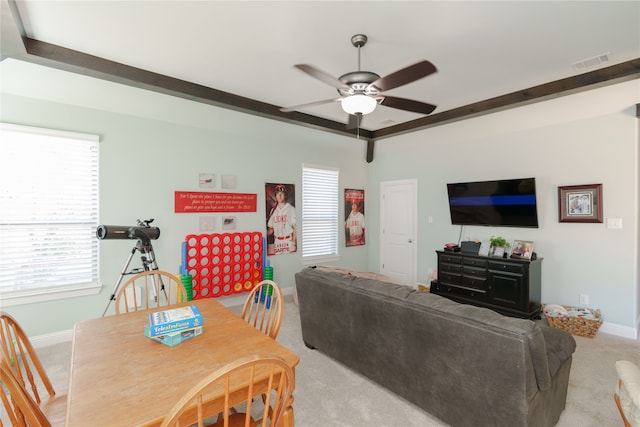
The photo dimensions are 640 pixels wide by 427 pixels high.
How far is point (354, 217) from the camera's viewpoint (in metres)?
6.09

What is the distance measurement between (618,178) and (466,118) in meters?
1.84

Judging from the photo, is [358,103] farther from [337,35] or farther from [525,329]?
[525,329]

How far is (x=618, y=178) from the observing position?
3451 millimetres

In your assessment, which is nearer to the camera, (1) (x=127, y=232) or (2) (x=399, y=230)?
(1) (x=127, y=232)

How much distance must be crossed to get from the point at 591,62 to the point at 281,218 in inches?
164

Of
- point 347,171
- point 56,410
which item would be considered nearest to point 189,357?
point 56,410

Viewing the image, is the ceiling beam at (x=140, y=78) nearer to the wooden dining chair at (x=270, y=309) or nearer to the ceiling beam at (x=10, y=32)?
the ceiling beam at (x=10, y=32)

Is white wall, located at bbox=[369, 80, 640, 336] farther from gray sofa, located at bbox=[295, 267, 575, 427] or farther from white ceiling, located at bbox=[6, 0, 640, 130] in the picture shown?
gray sofa, located at bbox=[295, 267, 575, 427]

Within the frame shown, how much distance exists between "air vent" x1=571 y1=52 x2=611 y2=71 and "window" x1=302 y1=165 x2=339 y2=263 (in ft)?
11.8

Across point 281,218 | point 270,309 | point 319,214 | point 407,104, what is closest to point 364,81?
point 407,104

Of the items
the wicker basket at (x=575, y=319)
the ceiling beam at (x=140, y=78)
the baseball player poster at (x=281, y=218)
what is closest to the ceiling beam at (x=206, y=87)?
the ceiling beam at (x=140, y=78)

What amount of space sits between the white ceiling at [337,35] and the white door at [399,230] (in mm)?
2516

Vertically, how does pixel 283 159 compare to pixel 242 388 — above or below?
above

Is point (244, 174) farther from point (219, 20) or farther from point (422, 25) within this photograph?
point (422, 25)
